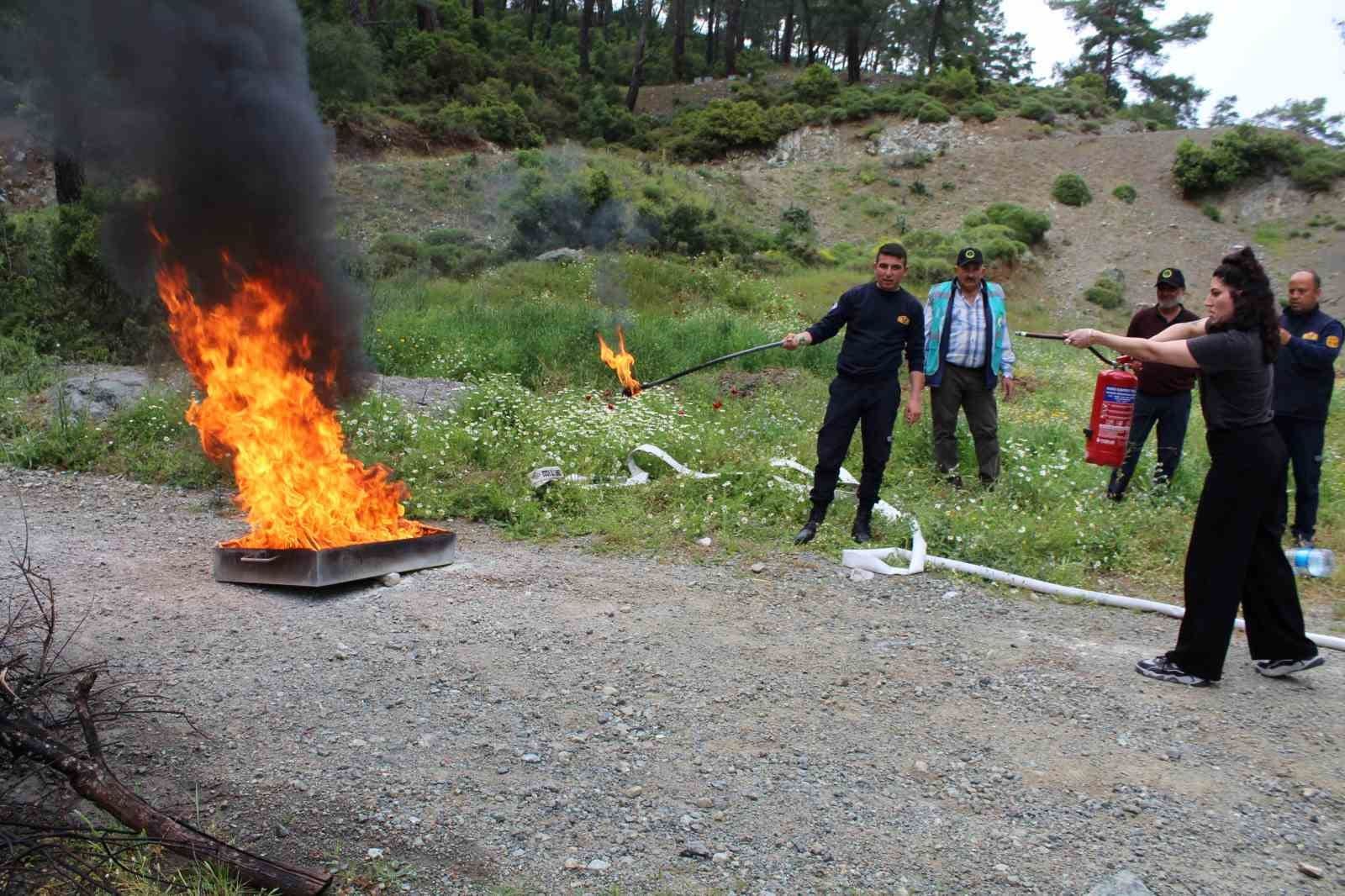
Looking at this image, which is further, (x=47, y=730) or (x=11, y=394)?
(x=11, y=394)

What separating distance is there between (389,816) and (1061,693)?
298 centimetres

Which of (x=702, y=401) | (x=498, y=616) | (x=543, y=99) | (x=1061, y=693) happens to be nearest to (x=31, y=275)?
(x=702, y=401)

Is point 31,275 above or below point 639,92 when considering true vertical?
below

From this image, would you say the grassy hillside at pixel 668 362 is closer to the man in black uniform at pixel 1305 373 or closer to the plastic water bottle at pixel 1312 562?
the plastic water bottle at pixel 1312 562

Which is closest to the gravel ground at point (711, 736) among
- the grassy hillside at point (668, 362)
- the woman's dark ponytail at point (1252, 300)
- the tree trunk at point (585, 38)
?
the grassy hillside at point (668, 362)

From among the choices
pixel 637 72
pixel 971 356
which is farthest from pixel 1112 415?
pixel 637 72

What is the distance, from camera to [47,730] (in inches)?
137

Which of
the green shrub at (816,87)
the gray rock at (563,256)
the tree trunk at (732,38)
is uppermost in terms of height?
the tree trunk at (732,38)

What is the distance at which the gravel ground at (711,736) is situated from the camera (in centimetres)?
328

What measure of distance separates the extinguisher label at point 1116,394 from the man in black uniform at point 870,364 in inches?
68.3

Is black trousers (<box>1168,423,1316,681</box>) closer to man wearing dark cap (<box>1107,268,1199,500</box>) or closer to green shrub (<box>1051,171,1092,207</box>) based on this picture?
man wearing dark cap (<box>1107,268,1199,500</box>)

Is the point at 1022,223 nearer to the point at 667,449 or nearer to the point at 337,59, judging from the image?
the point at 337,59

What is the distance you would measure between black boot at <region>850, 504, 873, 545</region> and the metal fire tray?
2841mm

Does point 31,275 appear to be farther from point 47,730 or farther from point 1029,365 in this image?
point 1029,365
